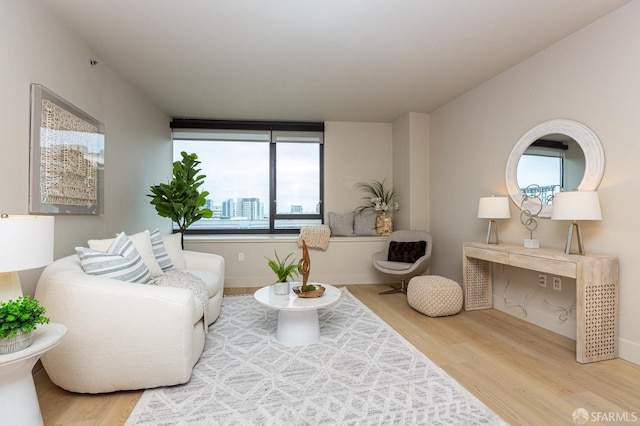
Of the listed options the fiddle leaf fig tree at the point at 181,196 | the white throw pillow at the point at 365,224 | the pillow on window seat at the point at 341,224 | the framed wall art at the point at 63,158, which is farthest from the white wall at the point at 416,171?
the framed wall art at the point at 63,158

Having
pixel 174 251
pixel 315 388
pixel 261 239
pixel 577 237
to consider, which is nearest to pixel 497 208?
pixel 577 237

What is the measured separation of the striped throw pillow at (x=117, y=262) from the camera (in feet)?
6.41

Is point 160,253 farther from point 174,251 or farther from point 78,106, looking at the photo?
point 78,106

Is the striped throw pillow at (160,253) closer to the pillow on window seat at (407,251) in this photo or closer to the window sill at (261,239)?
the window sill at (261,239)

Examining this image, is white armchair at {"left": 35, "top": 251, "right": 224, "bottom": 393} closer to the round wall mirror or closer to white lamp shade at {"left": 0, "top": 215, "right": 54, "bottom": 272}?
white lamp shade at {"left": 0, "top": 215, "right": 54, "bottom": 272}

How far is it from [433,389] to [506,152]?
2.49 metres

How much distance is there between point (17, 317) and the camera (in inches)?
48.8

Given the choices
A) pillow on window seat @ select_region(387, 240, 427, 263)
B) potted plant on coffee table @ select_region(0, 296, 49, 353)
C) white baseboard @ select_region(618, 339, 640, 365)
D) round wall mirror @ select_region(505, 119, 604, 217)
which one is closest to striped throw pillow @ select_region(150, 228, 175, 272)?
potted plant on coffee table @ select_region(0, 296, 49, 353)

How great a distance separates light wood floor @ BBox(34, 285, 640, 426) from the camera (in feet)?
5.41

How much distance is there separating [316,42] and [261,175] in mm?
2809

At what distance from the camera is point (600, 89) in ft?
7.79

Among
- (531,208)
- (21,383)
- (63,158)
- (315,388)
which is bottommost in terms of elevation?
(315,388)

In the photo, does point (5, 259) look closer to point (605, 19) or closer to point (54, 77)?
point (54, 77)

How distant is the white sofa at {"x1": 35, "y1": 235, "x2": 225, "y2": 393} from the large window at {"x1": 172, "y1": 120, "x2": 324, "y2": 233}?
3286 mm
